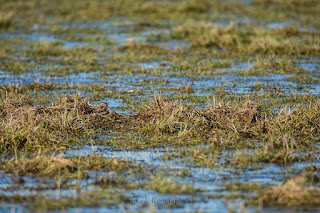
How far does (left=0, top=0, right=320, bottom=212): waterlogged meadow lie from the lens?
6070 mm

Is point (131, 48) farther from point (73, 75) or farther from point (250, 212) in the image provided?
point (250, 212)

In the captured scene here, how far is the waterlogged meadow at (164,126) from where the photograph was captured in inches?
239

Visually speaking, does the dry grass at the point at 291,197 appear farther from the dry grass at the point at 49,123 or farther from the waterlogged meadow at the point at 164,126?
the dry grass at the point at 49,123

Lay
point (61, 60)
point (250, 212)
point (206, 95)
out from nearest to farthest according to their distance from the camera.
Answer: point (250, 212) < point (206, 95) < point (61, 60)

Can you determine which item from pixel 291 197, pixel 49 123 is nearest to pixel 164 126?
pixel 49 123

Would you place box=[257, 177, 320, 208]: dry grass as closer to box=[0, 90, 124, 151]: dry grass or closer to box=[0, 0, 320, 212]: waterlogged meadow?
box=[0, 0, 320, 212]: waterlogged meadow

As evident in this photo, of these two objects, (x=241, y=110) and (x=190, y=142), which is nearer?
Answer: (x=190, y=142)

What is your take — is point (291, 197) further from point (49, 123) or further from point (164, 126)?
point (49, 123)

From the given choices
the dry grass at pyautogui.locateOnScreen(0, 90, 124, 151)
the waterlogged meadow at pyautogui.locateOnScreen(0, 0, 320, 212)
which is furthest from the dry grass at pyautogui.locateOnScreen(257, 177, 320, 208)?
the dry grass at pyautogui.locateOnScreen(0, 90, 124, 151)

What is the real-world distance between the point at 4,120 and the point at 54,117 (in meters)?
0.74

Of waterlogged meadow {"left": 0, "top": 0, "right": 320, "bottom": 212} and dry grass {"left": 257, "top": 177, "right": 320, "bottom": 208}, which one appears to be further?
waterlogged meadow {"left": 0, "top": 0, "right": 320, "bottom": 212}

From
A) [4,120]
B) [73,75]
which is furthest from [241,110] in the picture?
[73,75]

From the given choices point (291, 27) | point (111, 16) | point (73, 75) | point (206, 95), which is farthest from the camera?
point (111, 16)

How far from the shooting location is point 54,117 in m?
8.86
